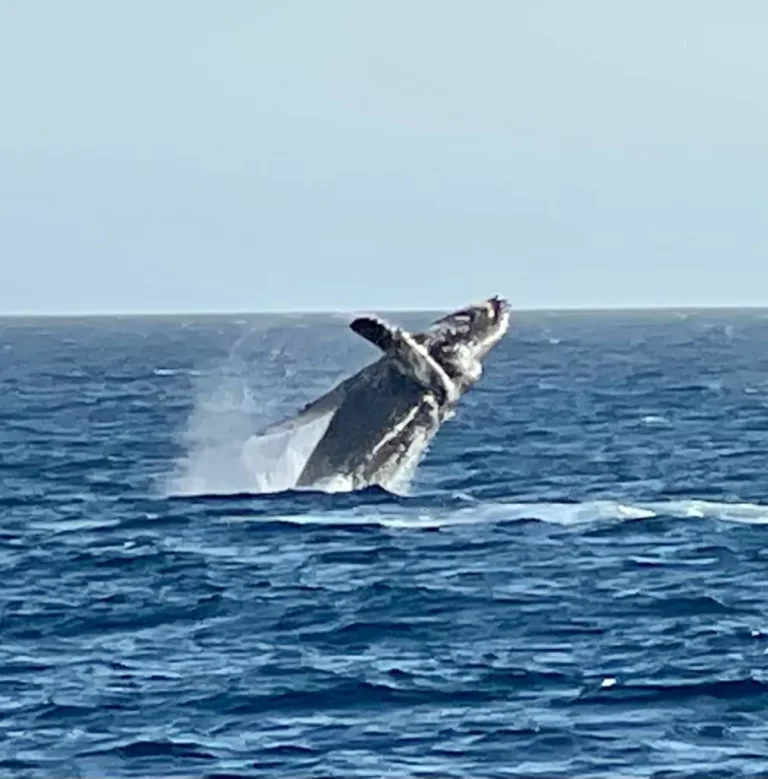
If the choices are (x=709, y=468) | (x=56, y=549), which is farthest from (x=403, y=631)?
(x=709, y=468)

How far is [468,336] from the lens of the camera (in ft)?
100

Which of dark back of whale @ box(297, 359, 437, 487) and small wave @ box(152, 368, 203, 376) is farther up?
dark back of whale @ box(297, 359, 437, 487)

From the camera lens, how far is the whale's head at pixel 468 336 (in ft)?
99.3

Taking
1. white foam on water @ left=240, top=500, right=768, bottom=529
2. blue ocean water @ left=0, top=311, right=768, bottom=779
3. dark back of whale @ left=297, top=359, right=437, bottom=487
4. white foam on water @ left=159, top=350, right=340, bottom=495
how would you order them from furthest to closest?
white foam on water @ left=159, top=350, right=340, bottom=495
white foam on water @ left=240, top=500, right=768, bottom=529
dark back of whale @ left=297, top=359, right=437, bottom=487
blue ocean water @ left=0, top=311, right=768, bottom=779

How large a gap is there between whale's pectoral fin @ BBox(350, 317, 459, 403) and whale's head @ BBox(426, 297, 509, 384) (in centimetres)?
32

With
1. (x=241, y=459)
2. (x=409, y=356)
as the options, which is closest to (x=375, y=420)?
(x=409, y=356)

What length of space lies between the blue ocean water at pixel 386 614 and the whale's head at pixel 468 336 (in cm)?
208

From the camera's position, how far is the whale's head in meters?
30.3

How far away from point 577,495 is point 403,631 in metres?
13.3

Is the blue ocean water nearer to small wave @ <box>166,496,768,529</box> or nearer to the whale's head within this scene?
small wave @ <box>166,496,768,529</box>

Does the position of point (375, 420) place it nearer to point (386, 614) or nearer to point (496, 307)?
point (496, 307)

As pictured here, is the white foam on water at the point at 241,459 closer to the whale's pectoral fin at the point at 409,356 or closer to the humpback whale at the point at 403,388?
the humpback whale at the point at 403,388

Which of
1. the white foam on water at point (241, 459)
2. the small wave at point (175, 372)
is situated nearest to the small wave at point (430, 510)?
the white foam on water at point (241, 459)

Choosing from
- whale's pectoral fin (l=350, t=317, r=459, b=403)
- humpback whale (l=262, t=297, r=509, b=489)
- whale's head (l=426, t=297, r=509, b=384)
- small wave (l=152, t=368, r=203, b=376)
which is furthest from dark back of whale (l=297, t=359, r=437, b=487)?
small wave (l=152, t=368, r=203, b=376)
